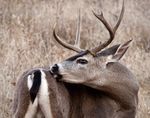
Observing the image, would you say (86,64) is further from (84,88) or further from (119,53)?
(119,53)

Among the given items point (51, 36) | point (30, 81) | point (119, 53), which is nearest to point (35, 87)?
point (30, 81)

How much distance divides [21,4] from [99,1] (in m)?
2.73

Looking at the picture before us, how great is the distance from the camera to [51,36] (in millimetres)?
13062

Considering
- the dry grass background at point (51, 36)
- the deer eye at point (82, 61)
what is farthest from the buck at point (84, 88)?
the dry grass background at point (51, 36)

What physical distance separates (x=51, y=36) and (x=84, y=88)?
546 centimetres

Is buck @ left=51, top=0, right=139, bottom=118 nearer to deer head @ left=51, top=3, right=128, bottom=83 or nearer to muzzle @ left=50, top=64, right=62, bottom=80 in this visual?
deer head @ left=51, top=3, right=128, bottom=83

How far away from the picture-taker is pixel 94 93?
773 cm

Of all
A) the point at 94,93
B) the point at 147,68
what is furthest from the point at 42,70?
the point at 147,68

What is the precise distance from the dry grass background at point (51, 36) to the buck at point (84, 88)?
2.17 metres

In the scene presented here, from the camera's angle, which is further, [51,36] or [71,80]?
[51,36]

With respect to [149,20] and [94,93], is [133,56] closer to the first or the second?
[149,20]

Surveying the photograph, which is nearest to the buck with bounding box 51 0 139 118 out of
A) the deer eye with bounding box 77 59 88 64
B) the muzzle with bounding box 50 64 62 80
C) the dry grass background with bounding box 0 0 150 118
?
the deer eye with bounding box 77 59 88 64

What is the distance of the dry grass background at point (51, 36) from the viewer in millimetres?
10891

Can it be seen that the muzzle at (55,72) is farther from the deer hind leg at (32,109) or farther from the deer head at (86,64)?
the deer hind leg at (32,109)
